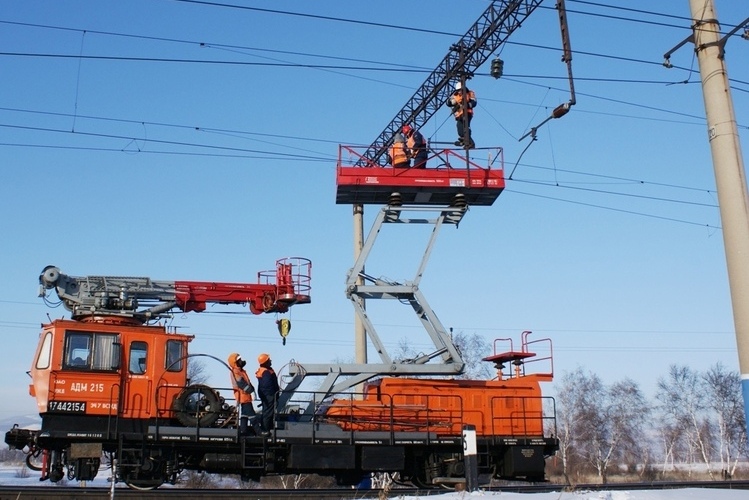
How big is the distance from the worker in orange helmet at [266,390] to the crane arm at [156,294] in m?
2.58

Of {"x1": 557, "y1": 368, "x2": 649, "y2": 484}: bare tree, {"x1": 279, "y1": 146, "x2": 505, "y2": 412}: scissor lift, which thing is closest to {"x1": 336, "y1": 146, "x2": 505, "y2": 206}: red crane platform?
{"x1": 279, "y1": 146, "x2": 505, "y2": 412}: scissor lift

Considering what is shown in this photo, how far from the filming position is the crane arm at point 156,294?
15.5 meters

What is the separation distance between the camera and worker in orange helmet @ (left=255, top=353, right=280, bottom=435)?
14.7 meters

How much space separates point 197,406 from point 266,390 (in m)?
1.41

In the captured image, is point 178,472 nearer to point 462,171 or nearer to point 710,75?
point 462,171

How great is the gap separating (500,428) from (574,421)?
32160 mm

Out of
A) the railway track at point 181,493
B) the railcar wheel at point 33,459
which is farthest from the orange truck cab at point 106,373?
the railway track at point 181,493

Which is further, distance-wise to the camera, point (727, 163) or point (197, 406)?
point (197, 406)

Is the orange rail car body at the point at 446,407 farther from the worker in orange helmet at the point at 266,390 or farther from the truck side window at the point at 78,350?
the truck side window at the point at 78,350

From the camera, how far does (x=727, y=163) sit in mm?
10703

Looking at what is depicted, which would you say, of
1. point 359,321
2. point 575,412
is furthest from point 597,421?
point 359,321

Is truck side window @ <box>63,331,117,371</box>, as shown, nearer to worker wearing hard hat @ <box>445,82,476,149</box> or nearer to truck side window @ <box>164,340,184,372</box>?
truck side window @ <box>164,340,184,372</box>

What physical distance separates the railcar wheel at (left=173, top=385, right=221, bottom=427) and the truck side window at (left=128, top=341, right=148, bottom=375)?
3.22 ft

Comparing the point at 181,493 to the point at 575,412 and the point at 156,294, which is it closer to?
the point at 156,294
